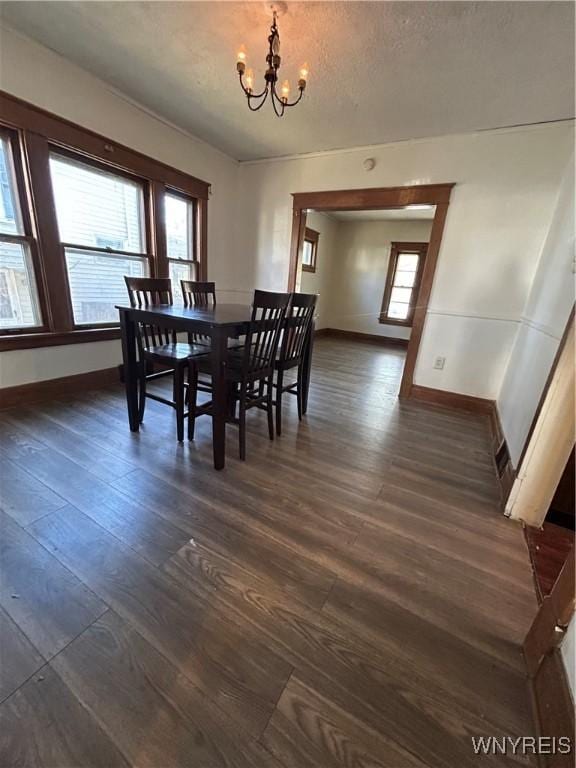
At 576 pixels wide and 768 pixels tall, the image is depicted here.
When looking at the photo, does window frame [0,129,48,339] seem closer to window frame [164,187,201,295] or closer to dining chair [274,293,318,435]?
window frame [164,187,201,295]

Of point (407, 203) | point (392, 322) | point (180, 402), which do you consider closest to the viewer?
point (180, 402)

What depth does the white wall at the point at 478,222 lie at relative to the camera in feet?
8.46

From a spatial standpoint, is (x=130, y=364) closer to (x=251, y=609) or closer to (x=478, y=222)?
(x=251, y=609)

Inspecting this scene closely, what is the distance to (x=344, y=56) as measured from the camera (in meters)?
1.97

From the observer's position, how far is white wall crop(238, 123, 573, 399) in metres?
2.58

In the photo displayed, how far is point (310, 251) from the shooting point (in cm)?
580

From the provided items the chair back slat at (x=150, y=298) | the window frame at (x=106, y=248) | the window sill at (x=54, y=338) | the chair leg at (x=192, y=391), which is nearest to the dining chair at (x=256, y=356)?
the chair leg at (x=192, y=391)

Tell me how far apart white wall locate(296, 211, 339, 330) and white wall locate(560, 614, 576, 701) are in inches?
209

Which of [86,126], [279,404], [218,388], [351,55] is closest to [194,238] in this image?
[86,126]

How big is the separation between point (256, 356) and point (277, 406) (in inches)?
16.3

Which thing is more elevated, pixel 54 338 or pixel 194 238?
pixel 194 238

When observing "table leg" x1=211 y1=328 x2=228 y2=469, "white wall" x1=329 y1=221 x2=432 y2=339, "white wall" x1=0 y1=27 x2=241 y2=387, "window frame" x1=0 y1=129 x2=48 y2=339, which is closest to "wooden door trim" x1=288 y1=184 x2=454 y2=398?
"white wall" x1=0 y1=27 x2=241 y2=387

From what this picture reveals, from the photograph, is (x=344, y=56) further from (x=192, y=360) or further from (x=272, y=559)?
(x=272, y=559)

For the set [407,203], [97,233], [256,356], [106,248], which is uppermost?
[407,203]
